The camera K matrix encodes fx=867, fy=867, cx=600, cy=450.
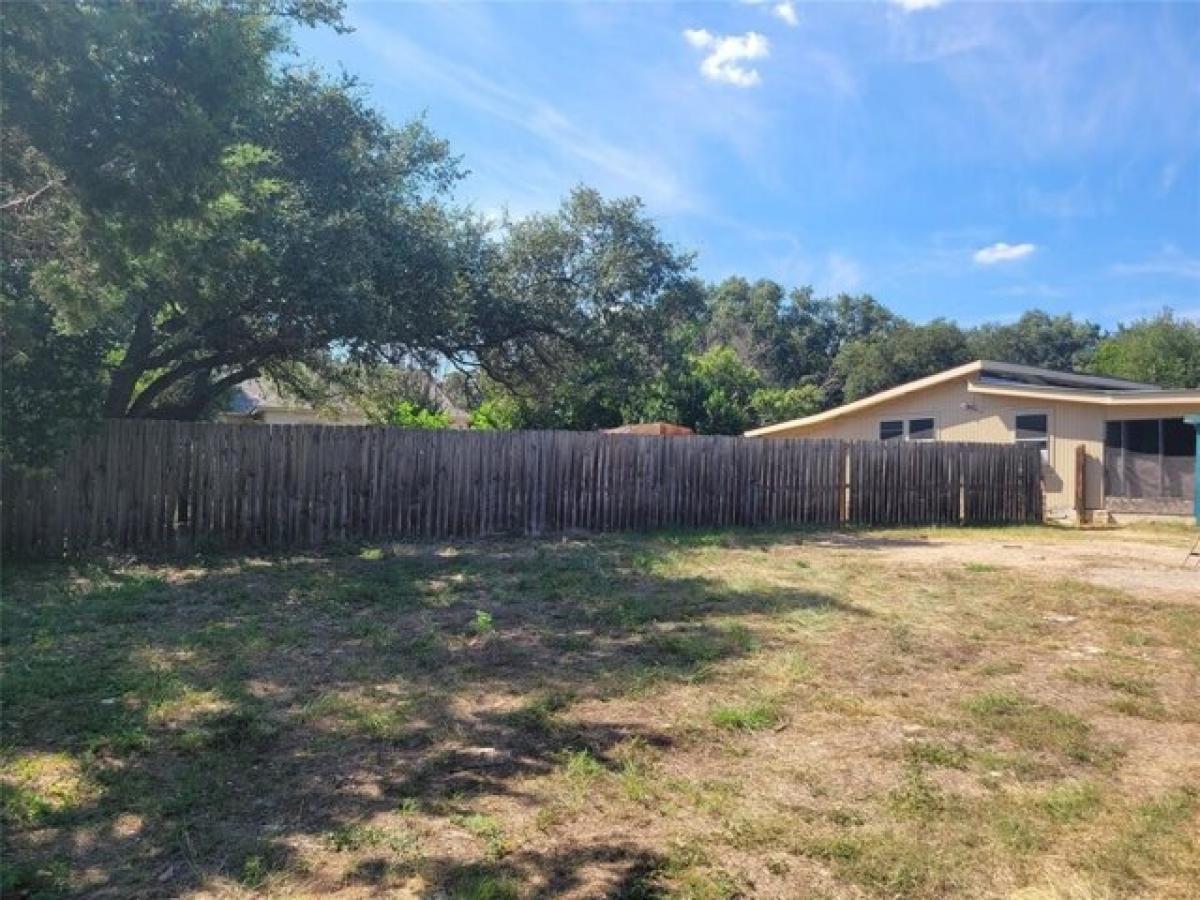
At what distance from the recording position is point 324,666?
5.30 meters

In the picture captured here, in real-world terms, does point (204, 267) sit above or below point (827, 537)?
above

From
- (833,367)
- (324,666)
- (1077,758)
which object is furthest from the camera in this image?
Result: (833,367)

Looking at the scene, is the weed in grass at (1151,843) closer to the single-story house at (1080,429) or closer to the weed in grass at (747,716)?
the weed in grass at (747,716)

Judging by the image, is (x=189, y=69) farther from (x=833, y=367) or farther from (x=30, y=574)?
(x=833, y=367)

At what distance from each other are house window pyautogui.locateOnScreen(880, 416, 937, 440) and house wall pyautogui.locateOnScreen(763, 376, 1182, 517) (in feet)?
0.37

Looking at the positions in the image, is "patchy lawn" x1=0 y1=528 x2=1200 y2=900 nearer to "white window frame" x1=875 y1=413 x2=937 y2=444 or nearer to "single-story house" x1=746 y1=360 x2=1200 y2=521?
"single-story house" x1=746 y1=360 x2=1200 y2=521

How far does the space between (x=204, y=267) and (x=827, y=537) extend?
941 centimetres

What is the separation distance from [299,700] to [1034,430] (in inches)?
701

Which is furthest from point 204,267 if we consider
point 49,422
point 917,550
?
point 917,550

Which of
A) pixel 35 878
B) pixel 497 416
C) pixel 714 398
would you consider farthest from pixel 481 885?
pixel 714 398

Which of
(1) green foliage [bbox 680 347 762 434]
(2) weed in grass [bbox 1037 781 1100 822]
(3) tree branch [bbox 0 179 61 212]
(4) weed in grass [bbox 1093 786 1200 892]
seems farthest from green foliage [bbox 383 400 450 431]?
(4) weed in grass [bbox 1093 786 1200 892]

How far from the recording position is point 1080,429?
17.8 meters

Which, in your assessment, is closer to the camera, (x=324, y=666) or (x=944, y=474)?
(x=324, y=666)

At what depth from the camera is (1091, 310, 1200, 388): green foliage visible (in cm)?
3512
